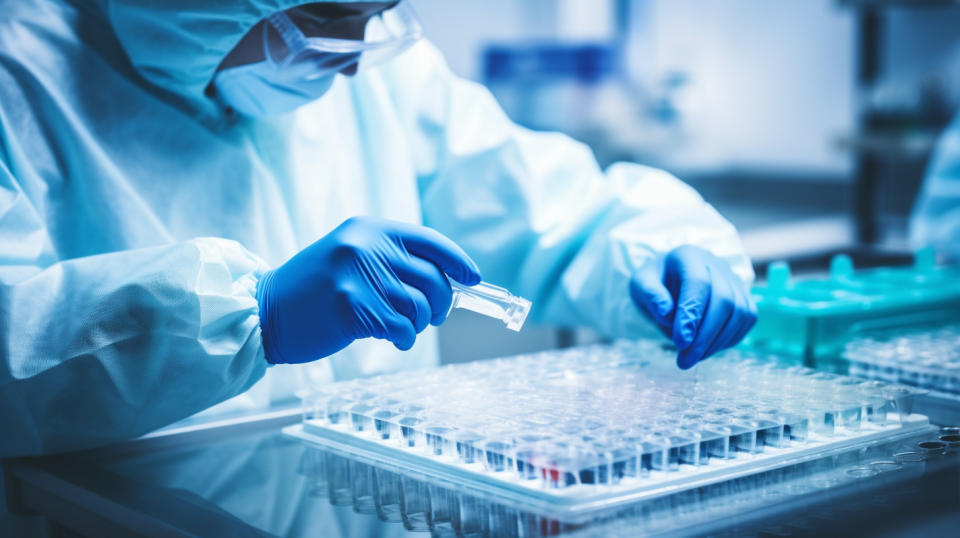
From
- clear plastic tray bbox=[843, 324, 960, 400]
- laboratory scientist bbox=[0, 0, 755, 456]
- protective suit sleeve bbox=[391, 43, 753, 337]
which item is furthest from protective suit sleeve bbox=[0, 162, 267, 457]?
clear plastic tray bbox=[843, 324, 960, 400]

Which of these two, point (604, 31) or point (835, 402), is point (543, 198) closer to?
point (835, 402)

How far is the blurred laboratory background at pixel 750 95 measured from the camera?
2641 millimetres

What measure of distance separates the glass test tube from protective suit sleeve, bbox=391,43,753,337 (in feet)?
1.61

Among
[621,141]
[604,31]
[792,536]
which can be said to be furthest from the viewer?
[604,31]

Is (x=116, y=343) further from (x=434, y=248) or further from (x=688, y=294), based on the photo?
(x=688, y=294)

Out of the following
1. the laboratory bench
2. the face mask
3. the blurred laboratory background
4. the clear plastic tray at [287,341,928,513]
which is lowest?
the laboratory bench

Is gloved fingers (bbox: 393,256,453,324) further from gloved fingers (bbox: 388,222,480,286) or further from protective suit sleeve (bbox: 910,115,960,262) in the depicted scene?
protective suit sleeve (bbox: 910,115,960,262)

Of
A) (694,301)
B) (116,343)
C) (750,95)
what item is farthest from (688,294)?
(750,95)

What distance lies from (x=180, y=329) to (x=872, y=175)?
2337 millimetres

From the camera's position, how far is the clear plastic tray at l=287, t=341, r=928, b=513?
30.6 inches

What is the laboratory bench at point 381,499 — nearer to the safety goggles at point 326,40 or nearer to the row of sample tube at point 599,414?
the row of sample tube at point 599,414

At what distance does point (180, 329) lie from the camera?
3.10 feet

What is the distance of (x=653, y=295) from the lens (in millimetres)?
1253

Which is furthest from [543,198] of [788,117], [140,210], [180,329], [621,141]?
[788,117]
